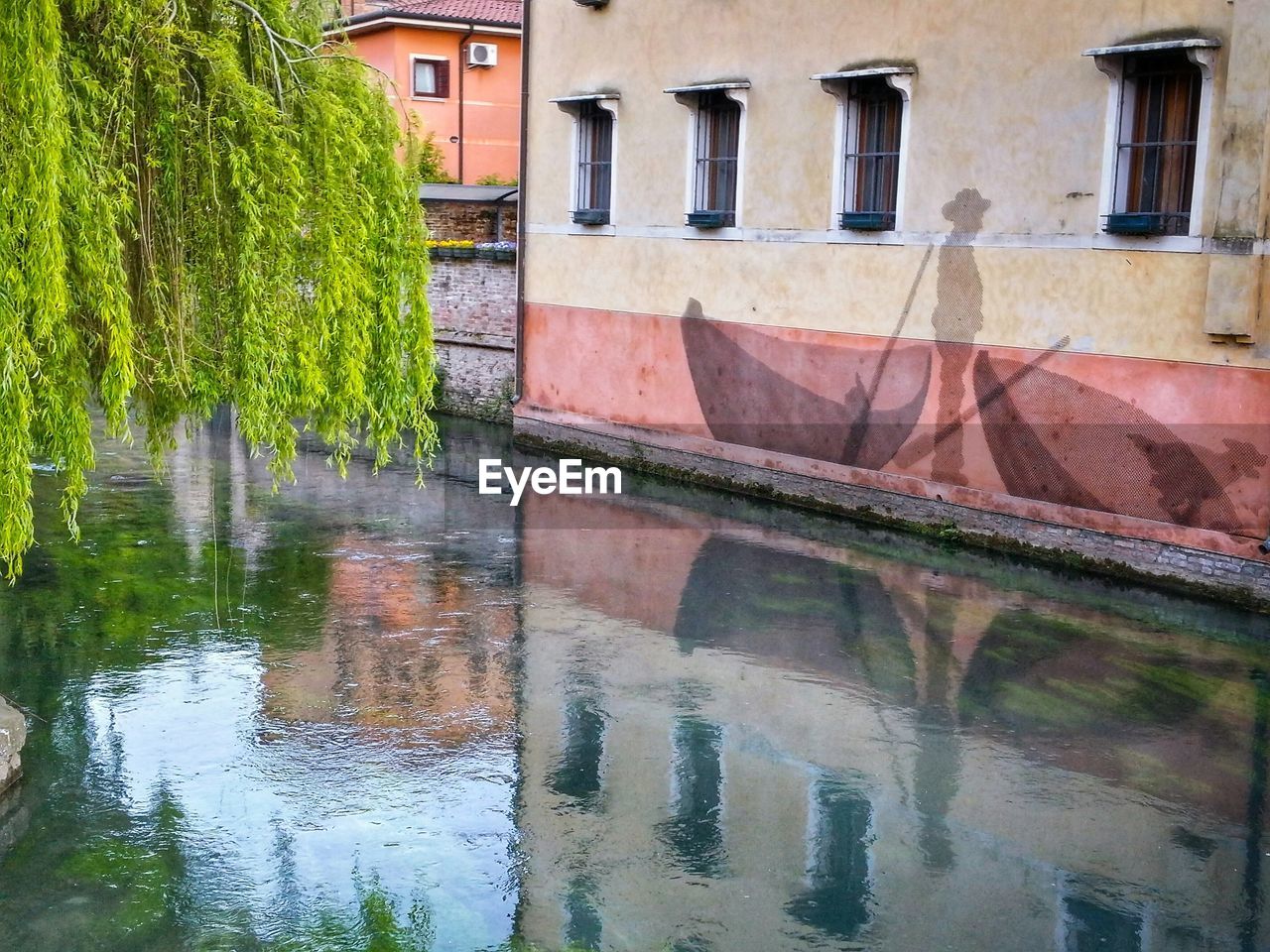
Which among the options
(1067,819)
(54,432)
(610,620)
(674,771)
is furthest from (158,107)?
(1067,819)

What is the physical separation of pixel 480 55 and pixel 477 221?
929 centimetres

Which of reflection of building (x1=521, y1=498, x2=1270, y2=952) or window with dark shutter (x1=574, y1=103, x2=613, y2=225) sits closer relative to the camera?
reflection of building (x1=521, y1=498, x2=1270, y2=952)

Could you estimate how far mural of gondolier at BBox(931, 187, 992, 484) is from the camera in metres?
13.9

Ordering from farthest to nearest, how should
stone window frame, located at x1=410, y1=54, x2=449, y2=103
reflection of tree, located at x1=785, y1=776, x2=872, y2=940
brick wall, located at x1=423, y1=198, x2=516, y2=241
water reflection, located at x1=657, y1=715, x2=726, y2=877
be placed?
stone window frame, located at x1=410, y1=54, x2=449, y2=103, brick wall, located at x1=423, y1=198, x2=516, y2=241, water reflection, located at x1=657, y1=715, x2=726, y2=877, reflection of tree, located at x1=785, y1=776, x2=872, y2=940

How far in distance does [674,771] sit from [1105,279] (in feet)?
22.5

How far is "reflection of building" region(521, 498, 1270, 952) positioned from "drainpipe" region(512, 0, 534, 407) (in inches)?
299

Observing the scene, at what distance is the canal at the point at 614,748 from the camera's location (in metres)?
6.54

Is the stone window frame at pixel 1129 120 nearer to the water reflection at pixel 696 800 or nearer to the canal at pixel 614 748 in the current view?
the canal at pixel 614 748

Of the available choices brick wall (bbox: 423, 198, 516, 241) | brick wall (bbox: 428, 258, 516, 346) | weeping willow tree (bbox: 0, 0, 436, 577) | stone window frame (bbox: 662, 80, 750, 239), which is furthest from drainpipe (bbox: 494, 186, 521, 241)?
weeping willow tree (bbox: 0, 0, 436, 577)

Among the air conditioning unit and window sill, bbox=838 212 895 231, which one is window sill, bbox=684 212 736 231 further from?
the air conditioning unit

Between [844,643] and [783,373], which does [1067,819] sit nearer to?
[844,643]

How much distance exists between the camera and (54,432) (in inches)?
284

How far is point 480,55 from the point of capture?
30.4 metres

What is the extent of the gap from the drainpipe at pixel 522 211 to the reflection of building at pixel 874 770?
7596 millimetres
